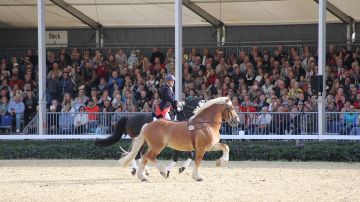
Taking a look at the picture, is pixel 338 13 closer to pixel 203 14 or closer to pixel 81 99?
pixel 203 14

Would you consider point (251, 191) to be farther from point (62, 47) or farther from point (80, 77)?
point (62, 47)

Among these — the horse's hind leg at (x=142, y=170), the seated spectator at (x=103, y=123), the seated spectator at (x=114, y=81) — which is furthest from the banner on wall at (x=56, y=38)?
the horse's hind leg at (x=142, y=170)

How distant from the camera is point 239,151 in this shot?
21.1 meters

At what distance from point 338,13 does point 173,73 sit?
5.22m

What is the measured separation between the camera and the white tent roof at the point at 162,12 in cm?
2505

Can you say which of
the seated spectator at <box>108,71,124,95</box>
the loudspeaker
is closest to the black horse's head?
the loudspeaker

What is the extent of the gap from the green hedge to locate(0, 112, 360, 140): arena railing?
20 cm

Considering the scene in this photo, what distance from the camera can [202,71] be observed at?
2555 centimetres

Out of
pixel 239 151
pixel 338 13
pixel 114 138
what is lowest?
pixel 239 151

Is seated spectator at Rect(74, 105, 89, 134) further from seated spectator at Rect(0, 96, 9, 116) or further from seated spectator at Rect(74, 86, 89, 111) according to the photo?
seated spectator at Rect(0, 96, 9, 116)

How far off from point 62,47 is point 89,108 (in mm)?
6612

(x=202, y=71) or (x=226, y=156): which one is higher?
(x=202, y=71)

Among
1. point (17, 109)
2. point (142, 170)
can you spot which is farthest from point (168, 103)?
point (17, 109)

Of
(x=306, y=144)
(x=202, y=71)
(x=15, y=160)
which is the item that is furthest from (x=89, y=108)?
(x=306, y=144)
